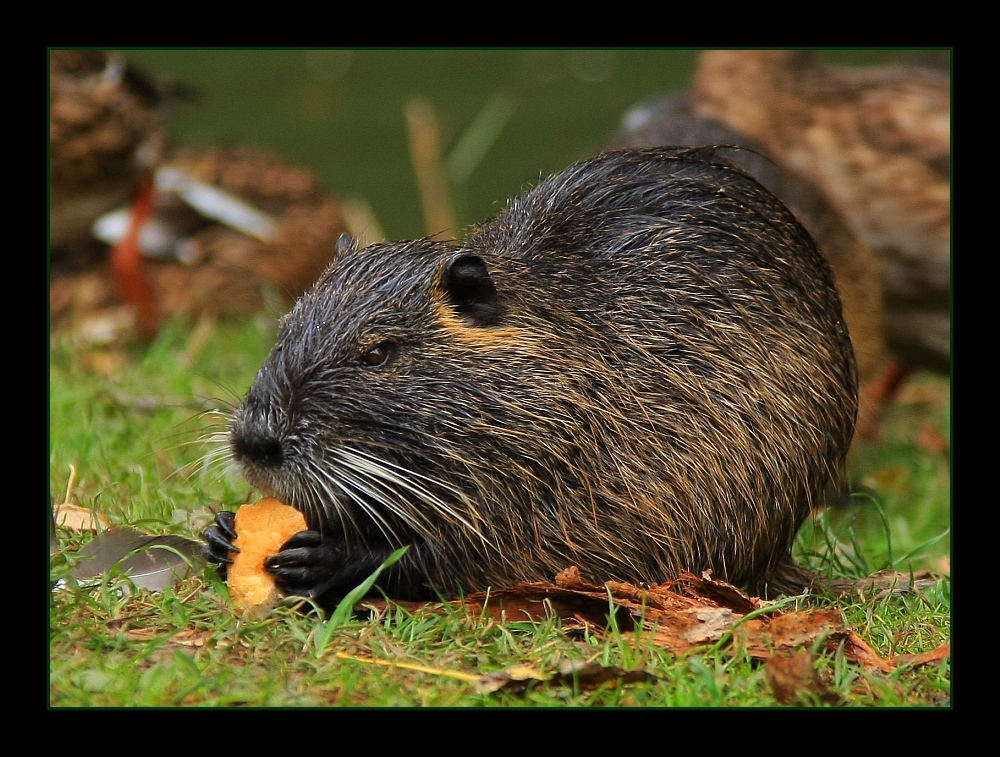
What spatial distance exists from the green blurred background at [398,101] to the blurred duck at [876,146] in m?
4.42

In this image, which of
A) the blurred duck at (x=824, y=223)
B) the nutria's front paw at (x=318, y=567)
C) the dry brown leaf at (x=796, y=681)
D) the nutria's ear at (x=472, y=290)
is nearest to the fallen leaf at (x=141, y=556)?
the nutria's front paw at (x=318, y=567)

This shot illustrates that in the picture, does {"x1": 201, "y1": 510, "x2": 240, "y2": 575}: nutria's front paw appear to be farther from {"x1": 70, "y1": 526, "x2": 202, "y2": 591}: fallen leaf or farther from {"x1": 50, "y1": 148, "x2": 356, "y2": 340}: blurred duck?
{"x1": 50, "y1": 148, "x2": 356, "y2": 340}: blurred duck

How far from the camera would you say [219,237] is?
7289mm

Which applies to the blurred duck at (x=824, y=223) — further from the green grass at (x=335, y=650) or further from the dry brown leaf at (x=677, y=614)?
the dry brown leaf at (x=677, y=614)

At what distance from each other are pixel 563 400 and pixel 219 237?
183 inches

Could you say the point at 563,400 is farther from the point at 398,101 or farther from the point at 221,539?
the point at 398,101

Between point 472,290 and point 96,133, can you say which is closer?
point 472,290

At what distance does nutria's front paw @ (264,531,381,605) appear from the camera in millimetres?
2975

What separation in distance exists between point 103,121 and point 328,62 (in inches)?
243

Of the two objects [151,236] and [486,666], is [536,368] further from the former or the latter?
[151,236]

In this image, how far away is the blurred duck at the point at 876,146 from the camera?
6.11 meters

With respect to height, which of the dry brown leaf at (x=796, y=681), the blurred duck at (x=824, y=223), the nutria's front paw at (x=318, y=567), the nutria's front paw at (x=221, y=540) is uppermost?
the blurred duck at (x=824, y=223)

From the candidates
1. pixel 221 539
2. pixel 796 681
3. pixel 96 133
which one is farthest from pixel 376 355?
pixel 96 133

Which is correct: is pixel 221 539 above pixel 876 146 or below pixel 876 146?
below
